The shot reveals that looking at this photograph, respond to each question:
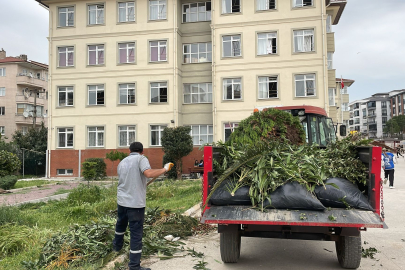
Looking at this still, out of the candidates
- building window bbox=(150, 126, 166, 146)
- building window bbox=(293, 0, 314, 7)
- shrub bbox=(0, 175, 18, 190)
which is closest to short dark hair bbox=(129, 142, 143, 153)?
shrub bbox=(0, 175, 18, 190)

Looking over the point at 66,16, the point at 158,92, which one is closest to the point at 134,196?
the point at 158,92

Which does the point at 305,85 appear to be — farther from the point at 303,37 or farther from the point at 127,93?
the point at 127,93

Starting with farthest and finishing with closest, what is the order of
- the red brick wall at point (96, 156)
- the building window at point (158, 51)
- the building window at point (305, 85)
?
1. the building window at point (158, 51)
2. the red brick wall at point (96, 156)
3. the building window at point (305, 85)

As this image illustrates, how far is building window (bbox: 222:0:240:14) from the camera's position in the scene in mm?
25094

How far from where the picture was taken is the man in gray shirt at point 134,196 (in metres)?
4.78

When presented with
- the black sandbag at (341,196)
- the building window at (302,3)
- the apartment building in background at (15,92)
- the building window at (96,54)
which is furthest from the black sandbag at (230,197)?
the apartment building in background at (15,92)

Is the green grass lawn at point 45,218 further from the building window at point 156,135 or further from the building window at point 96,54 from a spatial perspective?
the building window at point 96,54

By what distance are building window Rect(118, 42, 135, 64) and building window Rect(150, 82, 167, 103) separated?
8.75 ft

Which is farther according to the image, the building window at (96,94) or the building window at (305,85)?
the building window at (96,94)

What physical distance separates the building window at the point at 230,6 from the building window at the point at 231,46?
1.91 metres

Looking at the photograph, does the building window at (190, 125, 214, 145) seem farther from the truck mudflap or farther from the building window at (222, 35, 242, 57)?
the truck mudflap

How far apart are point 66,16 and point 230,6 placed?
12953mm

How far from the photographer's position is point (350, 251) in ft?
15.8

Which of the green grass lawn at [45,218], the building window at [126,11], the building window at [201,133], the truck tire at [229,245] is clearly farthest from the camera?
the building window at [126,11]
